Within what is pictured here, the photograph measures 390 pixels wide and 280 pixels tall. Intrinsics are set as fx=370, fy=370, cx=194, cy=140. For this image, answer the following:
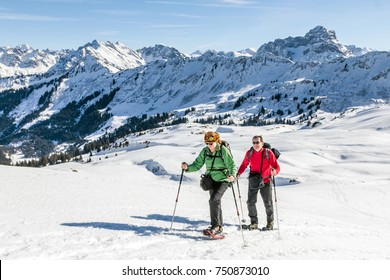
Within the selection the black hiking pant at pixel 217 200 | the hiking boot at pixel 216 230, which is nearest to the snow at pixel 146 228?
the hiking boot at pixel 216 230

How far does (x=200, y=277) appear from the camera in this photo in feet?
28.2

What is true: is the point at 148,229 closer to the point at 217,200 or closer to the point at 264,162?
the point at 217,200

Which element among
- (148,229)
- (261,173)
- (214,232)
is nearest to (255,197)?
(261,173)

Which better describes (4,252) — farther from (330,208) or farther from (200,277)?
(330,208)

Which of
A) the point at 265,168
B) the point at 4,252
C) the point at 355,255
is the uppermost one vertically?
the point at 265,168

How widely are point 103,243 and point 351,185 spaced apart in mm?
31942

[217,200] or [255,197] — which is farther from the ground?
[217,200]

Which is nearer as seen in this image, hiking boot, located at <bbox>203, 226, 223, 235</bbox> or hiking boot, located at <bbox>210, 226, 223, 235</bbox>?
hiking boot, located at <bbox>203, 226, 223, 235</bbox>

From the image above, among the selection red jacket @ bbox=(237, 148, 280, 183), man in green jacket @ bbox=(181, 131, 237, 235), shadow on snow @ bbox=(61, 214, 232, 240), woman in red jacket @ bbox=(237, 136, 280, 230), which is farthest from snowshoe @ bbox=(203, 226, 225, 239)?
red jacket @ bbox=(237, 148, 280, 183)

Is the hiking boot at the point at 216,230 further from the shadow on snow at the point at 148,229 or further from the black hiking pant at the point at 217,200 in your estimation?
the shadow on snow at the point at 148,229

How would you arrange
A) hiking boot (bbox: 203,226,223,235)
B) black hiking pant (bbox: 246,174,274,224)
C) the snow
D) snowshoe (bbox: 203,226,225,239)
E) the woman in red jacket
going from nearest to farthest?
the snow < snowshoe (bbox: 203,226,225,239) < hiking boot (bbox: 203,226,223,235) < the woman in red jacket < black hiking pant (bbox: 246,174,274,224)

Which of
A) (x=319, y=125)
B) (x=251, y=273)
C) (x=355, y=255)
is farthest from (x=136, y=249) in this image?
(x=319, y=125)

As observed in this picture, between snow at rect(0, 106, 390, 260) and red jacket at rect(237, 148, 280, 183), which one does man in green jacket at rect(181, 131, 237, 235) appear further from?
red jacket at rect(237, 148, 280, 183)

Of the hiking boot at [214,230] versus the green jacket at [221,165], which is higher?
the green jacket at [221,165]
